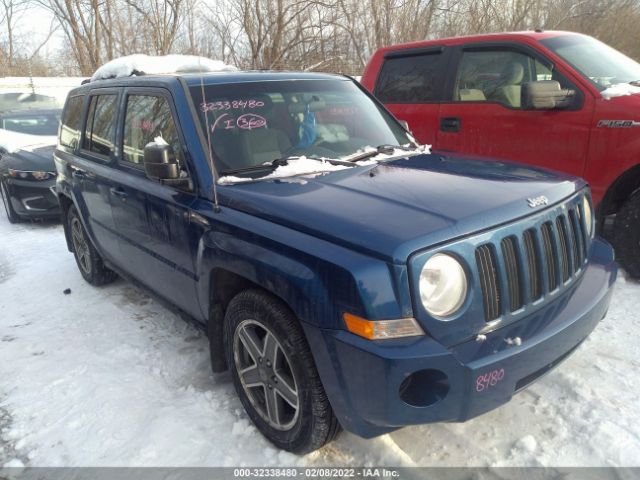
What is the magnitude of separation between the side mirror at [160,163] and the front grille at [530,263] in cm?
164

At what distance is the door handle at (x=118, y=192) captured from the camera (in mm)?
3504

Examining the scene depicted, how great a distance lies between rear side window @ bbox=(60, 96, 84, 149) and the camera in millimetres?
4536

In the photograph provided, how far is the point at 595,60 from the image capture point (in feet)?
14.9

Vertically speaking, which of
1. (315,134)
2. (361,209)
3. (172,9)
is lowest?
(361,209)

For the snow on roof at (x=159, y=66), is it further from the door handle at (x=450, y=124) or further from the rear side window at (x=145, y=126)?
the door handle at (x=450, y=124)

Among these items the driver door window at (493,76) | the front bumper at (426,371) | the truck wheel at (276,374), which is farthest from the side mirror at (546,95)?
the truck wheel at (276,374)

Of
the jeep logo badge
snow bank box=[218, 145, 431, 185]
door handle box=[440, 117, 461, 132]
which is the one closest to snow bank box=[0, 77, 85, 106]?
door handle box=[440, 117, 461, 132]

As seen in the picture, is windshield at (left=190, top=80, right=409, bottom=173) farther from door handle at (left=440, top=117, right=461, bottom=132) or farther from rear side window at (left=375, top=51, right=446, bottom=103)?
rear side window at (left=375, top=51, right=446, bottom=103)

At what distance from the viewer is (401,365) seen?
1.87m

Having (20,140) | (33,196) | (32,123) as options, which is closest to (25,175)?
(33,196)

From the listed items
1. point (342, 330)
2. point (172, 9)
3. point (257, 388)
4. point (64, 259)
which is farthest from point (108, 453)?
point (172, 9)

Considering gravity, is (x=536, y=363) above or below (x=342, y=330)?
below

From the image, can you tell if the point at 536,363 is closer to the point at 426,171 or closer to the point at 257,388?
the point at 426,171

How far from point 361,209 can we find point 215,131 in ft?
3.75
